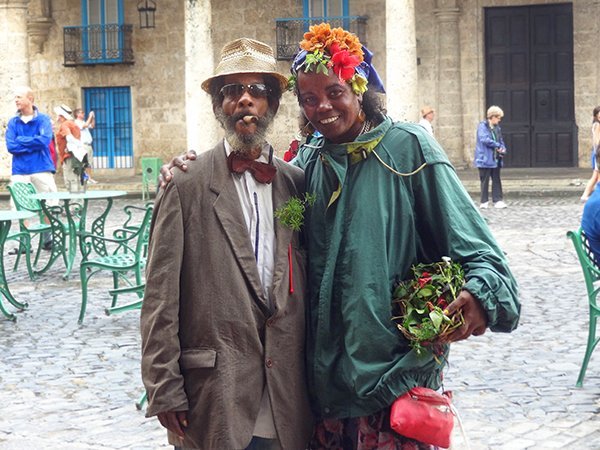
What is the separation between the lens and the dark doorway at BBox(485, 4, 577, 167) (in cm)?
2566

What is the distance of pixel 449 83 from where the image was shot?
1043 inches

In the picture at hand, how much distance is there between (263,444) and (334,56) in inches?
40.9

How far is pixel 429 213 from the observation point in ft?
10.9

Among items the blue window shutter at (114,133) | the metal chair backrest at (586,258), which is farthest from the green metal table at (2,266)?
the blue window shutter at (114,133)

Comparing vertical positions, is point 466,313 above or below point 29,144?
below

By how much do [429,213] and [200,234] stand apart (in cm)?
61

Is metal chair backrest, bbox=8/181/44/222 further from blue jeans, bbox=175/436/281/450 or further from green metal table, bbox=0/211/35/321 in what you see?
blue jeans, bbox=175/436/281/450

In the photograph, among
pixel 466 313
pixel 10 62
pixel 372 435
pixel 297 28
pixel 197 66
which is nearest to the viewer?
pixel 466 313

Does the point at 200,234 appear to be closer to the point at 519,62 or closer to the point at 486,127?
the point at 486,127

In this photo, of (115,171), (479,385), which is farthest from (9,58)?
(479,385)

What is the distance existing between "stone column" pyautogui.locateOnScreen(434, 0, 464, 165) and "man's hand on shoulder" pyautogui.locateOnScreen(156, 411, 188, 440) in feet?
76.6

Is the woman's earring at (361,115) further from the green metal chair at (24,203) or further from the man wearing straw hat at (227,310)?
the green metal chair at (24,203)

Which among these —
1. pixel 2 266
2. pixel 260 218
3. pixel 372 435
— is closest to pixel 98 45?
pixel 2 266

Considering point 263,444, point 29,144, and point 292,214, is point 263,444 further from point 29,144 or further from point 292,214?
point 29,144
